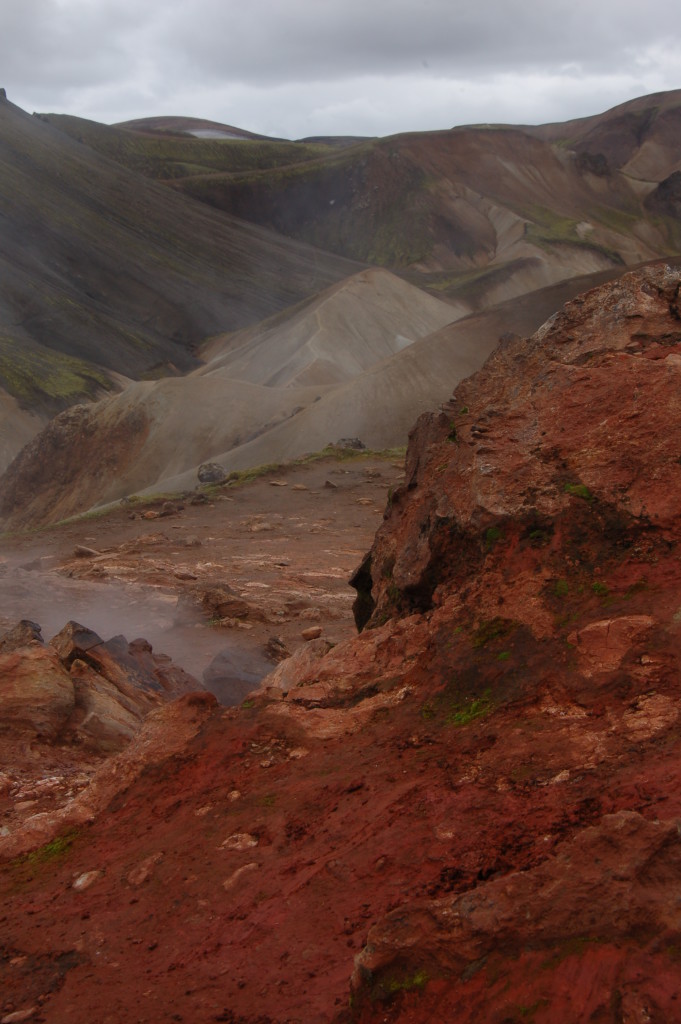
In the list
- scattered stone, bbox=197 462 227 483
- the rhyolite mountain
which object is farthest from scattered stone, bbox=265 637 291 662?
the rhyolite mountain

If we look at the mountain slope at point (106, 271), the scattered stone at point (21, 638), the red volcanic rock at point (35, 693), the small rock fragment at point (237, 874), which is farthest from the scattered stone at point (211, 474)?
the mountain slope at point (106, 271)

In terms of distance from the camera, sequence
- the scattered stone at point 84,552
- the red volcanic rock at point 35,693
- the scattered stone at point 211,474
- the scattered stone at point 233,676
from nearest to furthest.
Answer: the red volcanic rock at point 35,693
the scattered stone at point 233,676
the scattered stone at point 84,552
the scattered stone at point 211,474

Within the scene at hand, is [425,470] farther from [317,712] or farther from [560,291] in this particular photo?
[560,291]

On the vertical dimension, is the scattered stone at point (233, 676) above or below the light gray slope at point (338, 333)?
below

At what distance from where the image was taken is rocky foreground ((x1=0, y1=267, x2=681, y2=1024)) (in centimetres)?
282

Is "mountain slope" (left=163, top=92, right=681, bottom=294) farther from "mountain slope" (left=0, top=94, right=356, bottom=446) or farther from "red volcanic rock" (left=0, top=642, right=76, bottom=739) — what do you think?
"red volcanic rock" (left=0, top=642, right=76, bottom=739)

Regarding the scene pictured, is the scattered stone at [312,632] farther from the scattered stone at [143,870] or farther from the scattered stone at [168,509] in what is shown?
the scattered stone at [168,509]

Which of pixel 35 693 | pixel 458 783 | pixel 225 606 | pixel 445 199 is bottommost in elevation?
pixel 225 606

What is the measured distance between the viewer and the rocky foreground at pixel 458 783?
282cm

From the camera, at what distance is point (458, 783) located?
3.75 m

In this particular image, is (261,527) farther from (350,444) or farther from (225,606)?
(350,444)

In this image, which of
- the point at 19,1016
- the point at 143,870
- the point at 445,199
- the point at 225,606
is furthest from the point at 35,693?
the point at 445,199

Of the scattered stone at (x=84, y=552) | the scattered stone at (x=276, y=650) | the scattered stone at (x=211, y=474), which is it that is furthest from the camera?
the scattered stone at (x=211, y=474)

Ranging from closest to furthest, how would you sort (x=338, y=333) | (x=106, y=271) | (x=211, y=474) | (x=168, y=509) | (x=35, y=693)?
(x=35, y=693)
(x=168, y=509)
(x=211, y=474)
(x=338, y=333)
(x=106, y=271)
